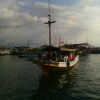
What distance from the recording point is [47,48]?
33281 millimetres

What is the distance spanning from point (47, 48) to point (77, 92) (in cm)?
1561

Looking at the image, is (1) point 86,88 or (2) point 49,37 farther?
(2) point 49,37

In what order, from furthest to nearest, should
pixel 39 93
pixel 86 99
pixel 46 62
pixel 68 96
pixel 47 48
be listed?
pixel 47 48
pixel 46 62
pixel 39 93
pixel 68 96
pixel 86 99

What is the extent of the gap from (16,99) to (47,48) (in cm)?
1754

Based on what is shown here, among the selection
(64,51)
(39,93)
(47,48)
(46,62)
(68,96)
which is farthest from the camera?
(64,51)

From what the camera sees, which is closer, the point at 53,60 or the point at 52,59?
the point at 53,60

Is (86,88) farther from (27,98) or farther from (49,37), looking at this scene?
(49,37)

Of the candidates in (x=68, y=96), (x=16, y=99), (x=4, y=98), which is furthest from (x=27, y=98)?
(x=68, y=96)

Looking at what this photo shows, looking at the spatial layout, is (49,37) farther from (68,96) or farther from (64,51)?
(68,96)

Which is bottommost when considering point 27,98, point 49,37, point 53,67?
point 27,98

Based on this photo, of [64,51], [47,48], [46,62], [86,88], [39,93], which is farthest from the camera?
[64,51]

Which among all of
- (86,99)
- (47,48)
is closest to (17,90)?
(86,99)

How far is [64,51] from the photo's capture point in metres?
37.2

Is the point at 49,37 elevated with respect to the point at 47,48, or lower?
elevated
